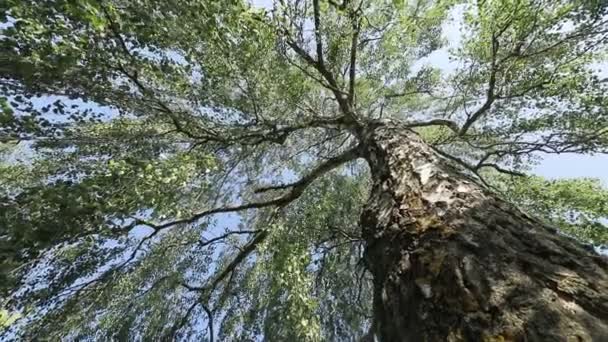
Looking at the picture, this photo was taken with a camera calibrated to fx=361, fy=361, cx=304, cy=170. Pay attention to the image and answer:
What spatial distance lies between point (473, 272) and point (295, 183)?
3.52m

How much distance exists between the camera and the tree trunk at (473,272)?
2.96 feet

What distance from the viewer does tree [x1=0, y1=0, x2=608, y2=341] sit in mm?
1222

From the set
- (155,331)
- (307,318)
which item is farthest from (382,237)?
(155,331)

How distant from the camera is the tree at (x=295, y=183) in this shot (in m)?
1.22

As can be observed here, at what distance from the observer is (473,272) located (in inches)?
44.4

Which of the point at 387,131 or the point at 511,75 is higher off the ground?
the point at 511,75

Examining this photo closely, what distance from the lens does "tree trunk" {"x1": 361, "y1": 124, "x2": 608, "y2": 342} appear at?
0.90m

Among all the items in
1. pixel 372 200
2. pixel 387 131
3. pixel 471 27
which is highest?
pixel 471 27

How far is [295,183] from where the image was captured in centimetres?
459

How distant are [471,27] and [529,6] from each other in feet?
2.31

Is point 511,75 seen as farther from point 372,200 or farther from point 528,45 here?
point 372,200

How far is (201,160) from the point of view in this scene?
317 centimetres

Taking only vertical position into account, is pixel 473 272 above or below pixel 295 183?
below

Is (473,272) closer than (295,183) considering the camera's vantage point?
Yes
